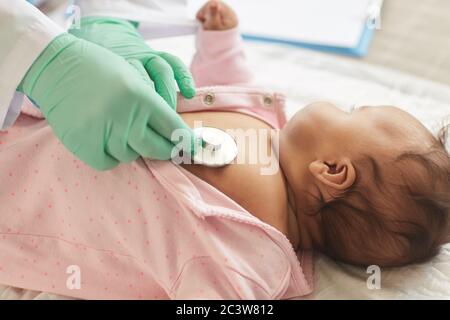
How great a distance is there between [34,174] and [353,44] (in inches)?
35.6

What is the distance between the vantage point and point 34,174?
812 millimetres

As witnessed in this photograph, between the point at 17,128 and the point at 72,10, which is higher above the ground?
the point at 72,10

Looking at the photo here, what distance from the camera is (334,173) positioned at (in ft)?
2.71

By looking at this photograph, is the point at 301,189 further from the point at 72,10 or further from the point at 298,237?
the point at 72,10

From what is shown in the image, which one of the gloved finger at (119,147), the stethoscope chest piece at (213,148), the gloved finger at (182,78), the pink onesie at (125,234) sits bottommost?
the pink onesie at (125,234)

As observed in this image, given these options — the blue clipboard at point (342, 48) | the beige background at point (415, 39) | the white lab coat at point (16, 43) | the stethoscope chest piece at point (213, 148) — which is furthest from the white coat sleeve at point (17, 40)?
the beige background at point (415, 39)

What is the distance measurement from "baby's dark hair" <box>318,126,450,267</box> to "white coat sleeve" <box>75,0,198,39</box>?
52cm

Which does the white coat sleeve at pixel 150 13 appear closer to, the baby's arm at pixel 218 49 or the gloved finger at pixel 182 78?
the baby's arm at pixel 218 49

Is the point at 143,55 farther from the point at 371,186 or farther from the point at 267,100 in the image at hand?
the point at 371,186

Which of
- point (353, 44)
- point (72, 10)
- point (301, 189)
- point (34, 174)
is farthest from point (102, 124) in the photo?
point (353, 44)

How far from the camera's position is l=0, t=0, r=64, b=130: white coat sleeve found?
72 cm

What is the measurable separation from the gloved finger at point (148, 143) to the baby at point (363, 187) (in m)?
0.10

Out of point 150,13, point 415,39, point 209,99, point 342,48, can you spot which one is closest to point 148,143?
point 209,99

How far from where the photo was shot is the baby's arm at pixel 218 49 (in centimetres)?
110
